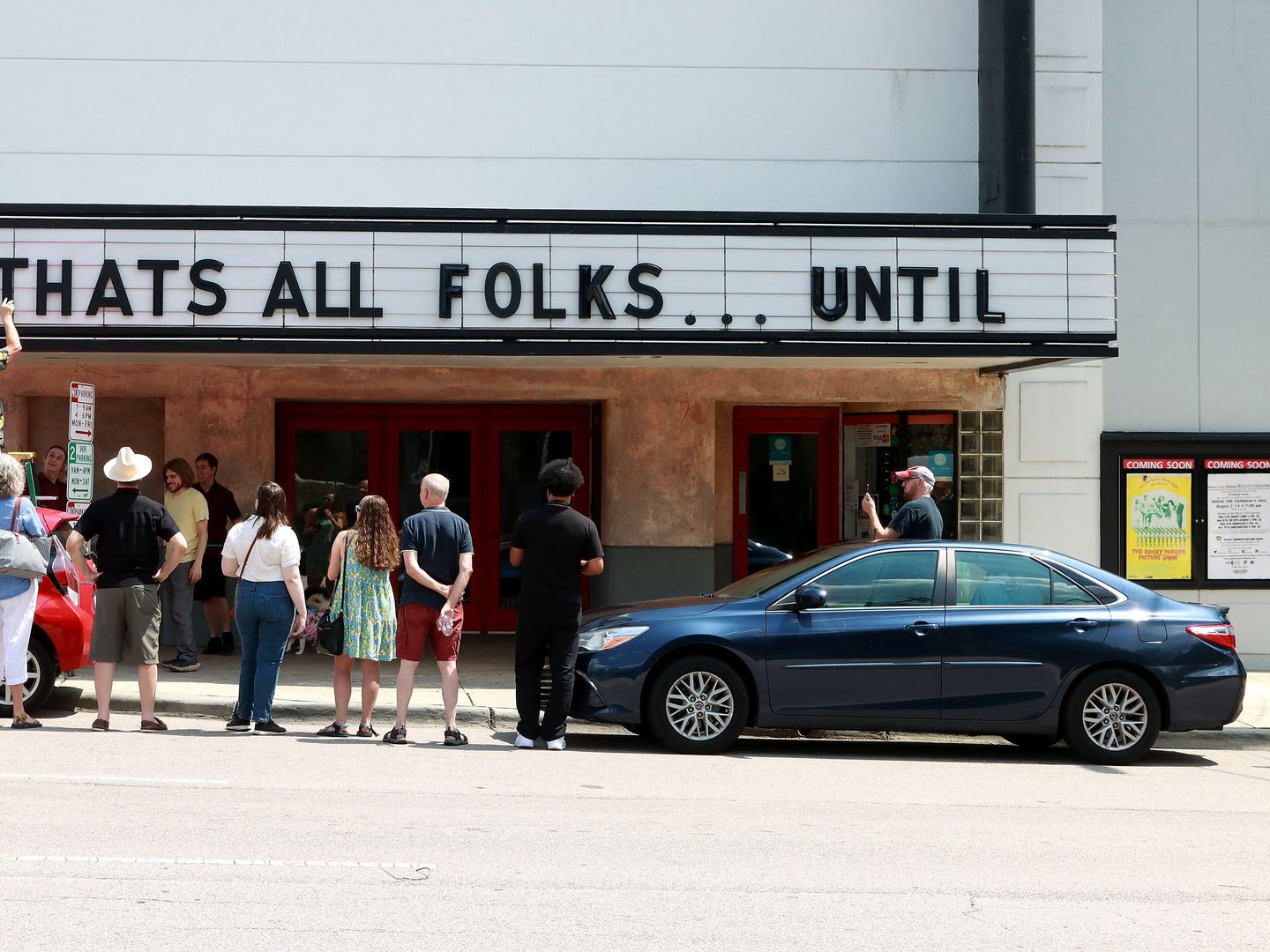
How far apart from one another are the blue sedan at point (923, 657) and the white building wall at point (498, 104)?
5582mm

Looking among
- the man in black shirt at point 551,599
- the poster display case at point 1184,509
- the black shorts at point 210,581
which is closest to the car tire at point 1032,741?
the man in black shirt at point 551,599

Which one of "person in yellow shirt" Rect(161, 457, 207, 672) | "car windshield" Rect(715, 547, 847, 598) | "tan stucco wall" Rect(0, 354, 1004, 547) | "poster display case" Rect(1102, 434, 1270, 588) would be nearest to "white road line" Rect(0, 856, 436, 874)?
"car windshield" Rect(715, 547, 847, 598)

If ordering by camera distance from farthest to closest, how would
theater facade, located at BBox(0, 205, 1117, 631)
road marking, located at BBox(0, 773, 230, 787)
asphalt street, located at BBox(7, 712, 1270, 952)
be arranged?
1. theater facade, located at BBox(0, 205, 1117, 631)
2. road marking, located at BBox(0, 773, 230, 787)
3. asphalt street, located at BBox(7, 712, 1270, 952)

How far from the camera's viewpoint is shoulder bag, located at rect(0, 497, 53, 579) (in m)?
8.75

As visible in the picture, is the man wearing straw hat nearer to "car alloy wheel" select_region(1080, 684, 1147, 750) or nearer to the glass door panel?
"car alloy wheel" select_region(1080, 684, 1147, 750)

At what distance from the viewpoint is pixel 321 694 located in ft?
35.5

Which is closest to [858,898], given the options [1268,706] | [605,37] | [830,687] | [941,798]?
[941,798]

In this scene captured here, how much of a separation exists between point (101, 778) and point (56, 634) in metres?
2.49

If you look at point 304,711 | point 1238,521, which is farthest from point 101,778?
point 1238,521

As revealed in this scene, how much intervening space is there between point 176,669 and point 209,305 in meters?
3.07

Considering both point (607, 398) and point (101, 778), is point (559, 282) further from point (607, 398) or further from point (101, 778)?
point (101, 778)

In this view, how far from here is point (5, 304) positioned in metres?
10.8

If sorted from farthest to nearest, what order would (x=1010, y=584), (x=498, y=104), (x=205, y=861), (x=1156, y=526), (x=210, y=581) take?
1. (x=1156, y=526)
2. (x=498, y=104)
3. (x=210, y=581)
4. (x=1010, y=584)
5. (x=205, y=861)

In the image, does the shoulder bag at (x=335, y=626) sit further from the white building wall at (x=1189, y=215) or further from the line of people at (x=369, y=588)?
the white building wall at (x=1189, y=215)
